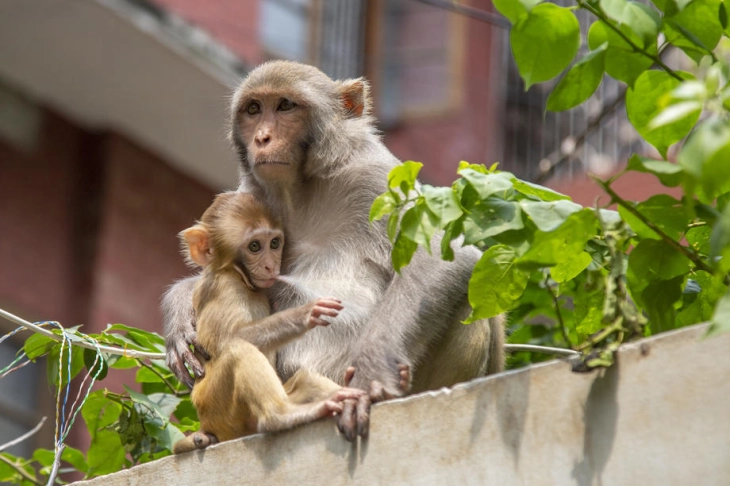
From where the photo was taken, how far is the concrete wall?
431 cm

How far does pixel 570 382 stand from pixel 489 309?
0.54 metres

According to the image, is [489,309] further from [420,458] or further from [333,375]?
[333,375]

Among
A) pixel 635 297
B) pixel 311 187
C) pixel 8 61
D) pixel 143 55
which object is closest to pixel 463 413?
pixel 635 297

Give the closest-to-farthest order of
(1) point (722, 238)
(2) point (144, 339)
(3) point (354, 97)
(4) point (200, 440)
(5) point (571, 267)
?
(1) point (722, 238) < (5) point (571, 267) < (4) point (200, 440) < (2) point (144, 339) < (3) point (354, 97)

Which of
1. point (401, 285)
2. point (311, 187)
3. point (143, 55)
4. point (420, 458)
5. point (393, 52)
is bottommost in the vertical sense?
point (420, 458)

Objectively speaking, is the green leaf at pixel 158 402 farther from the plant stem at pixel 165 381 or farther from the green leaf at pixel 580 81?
the green leaf at pixel 580 81

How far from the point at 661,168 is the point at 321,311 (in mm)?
1860

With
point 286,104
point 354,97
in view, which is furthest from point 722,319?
point 354,97

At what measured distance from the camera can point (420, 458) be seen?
4910 mm

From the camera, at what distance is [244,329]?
576 centimetres

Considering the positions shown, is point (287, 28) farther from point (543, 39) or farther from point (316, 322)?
point (543, 39)

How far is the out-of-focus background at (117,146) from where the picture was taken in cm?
1380

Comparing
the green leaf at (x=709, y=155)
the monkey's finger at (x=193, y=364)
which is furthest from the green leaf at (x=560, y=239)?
the monkey's finger at (x=193, y=364)

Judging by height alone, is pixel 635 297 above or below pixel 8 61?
below
